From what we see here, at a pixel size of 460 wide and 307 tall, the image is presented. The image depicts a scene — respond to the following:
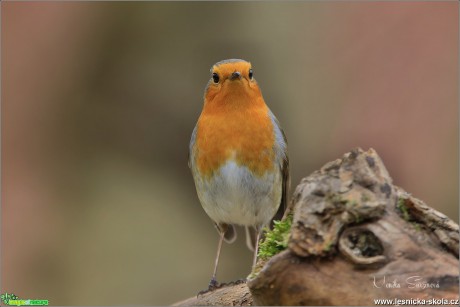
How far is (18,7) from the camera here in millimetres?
6520

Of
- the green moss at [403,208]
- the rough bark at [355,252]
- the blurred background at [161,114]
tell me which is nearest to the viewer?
the rough bark at [355,252]

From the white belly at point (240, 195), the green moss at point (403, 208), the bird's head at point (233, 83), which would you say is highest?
the bird's head at point (233, 83)

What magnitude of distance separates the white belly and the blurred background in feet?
7.61

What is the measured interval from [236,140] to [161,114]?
3.38m

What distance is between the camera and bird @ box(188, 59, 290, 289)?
12.0 ft

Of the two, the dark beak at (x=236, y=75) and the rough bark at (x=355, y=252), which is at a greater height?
the dark beak at (x=236, y=75)

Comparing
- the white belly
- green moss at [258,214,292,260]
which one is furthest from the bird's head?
green moss at [258,214,292,260]

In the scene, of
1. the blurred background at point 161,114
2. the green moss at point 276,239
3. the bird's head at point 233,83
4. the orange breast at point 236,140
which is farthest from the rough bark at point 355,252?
the blurred background at point 161,114

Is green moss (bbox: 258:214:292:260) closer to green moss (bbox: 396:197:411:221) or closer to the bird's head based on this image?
green moss (bbox: 396:197:411:221)

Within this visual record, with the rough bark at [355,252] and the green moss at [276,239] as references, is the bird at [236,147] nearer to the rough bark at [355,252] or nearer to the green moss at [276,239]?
the green moss at [276,239]

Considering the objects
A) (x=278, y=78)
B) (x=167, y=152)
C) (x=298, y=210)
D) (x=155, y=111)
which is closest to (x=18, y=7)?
(x=155, y=111)

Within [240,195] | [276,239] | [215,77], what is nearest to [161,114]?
[215,77]

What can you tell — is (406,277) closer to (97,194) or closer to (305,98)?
(305,98)

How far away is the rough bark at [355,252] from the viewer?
217 centimetres
